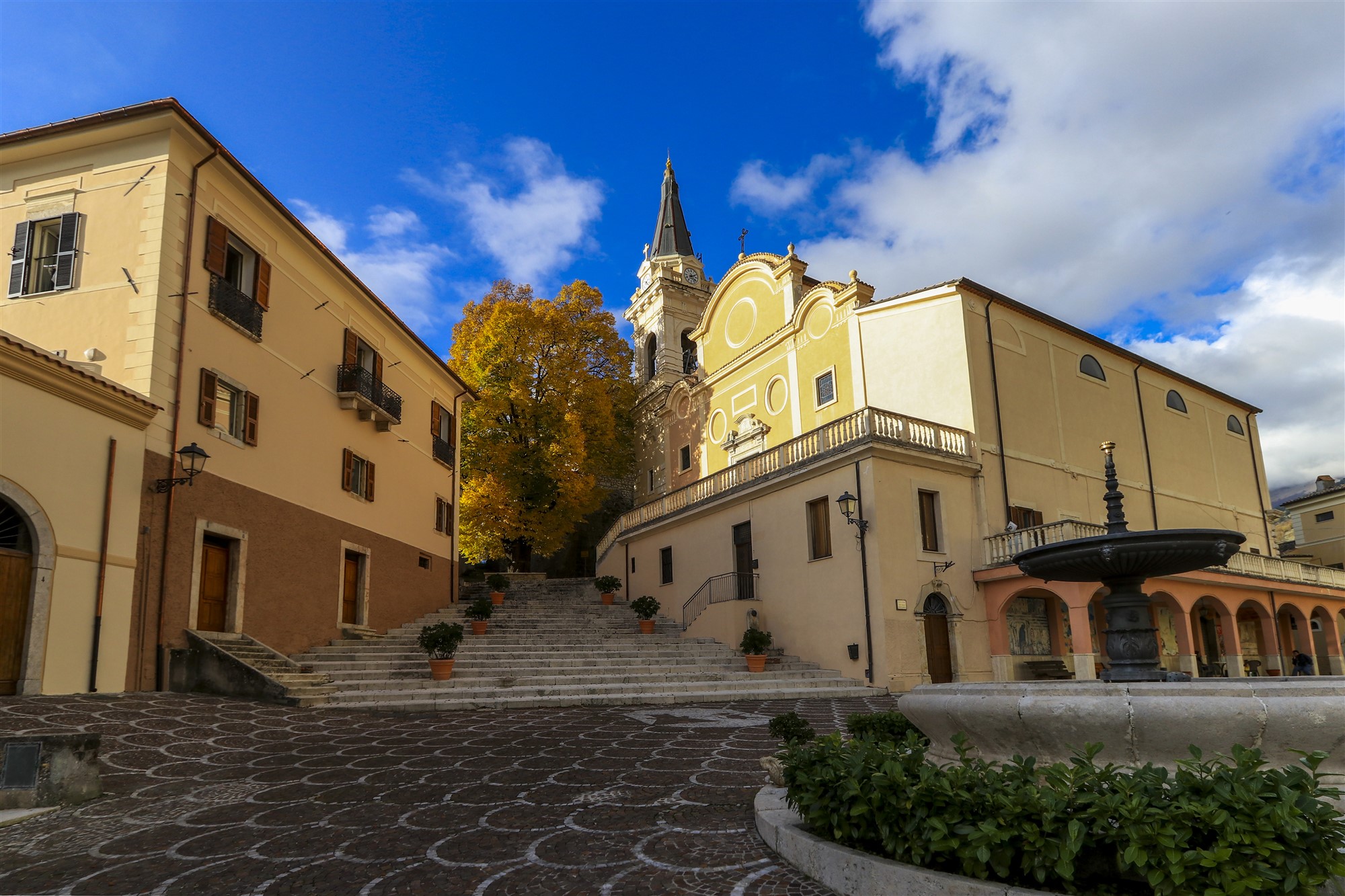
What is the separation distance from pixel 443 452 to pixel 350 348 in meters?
6.02

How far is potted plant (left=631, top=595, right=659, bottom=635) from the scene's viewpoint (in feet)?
72.0

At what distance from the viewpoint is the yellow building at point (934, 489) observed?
59.8 feet

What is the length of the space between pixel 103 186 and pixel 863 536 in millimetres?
15783

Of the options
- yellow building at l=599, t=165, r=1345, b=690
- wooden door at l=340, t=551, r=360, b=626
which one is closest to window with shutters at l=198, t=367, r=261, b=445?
wooden door at l=340, t=551, r=360, b=626

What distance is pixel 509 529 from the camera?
28.9 metres

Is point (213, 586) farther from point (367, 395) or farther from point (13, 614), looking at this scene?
point (367, 395)

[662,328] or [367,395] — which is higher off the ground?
[662,328]

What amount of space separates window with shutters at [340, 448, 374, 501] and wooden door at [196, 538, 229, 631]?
443cm

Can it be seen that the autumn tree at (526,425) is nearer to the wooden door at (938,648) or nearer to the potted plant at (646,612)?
the potted plant at (646,612)

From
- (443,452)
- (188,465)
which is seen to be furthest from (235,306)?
(443,452)

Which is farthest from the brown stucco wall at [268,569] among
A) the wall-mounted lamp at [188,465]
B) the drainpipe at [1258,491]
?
the drainpipe at [1258,491]

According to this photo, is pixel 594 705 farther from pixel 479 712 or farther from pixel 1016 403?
pixel 1016 403

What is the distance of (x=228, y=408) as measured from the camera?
1509 cm

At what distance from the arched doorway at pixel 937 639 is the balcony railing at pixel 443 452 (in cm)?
1482
